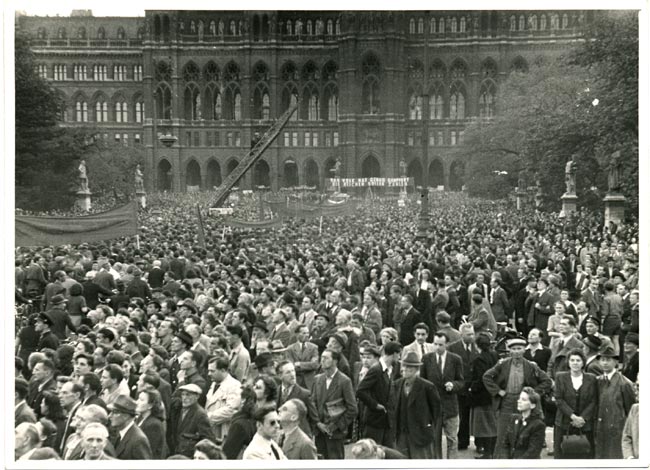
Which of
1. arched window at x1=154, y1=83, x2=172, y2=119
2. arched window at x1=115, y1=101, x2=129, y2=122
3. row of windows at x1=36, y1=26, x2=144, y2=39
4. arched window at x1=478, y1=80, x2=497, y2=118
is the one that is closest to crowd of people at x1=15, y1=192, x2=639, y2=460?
arched window at x1=478, y1=80, x2=497, y2=118

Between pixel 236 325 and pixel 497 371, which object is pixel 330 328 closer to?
pixel 236 325

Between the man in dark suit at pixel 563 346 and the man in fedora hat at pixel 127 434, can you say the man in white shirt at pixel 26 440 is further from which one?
the man in dark suit at pixel 563 346

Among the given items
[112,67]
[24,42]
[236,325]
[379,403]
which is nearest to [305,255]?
[24,42]

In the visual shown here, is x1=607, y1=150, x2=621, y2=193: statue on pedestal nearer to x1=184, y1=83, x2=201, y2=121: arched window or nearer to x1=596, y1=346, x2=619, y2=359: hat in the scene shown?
x1=596, y1=346, x2=619, y2=359: hat

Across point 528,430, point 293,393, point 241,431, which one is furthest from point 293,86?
point 241,431

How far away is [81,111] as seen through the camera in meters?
93.8

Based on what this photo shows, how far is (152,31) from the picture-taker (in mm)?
95625

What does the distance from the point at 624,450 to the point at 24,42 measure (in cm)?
1489

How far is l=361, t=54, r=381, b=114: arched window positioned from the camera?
94125 millimetres

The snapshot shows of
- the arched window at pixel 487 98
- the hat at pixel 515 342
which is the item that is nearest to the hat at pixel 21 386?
the hat at pixel 515 342

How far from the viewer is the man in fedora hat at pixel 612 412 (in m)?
10.1

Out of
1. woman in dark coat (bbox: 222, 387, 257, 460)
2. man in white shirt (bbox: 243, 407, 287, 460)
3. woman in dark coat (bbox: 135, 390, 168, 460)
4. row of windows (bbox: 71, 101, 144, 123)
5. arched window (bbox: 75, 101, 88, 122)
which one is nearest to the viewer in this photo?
man in white shirt (bbox: 243, 407, 287, 460)

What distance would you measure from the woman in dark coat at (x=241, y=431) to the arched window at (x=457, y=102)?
84992 mm

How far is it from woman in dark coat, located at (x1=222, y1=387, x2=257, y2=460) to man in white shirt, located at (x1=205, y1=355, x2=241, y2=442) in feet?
2.33
